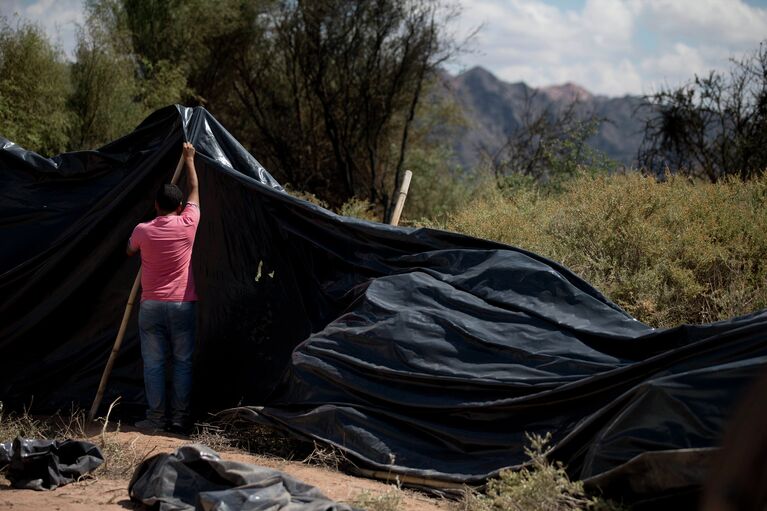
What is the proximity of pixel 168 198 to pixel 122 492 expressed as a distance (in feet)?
7.09

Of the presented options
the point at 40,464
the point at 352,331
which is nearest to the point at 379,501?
the point at 352,331

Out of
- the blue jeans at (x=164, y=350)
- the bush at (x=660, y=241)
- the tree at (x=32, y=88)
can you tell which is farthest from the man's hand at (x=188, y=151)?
the tree at (x=32, y=88)

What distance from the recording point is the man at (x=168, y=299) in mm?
5898

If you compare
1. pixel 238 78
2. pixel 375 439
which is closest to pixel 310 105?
pixel 238 78

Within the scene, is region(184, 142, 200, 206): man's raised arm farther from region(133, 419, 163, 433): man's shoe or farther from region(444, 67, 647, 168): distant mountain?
region(444, 67, 647, 168): distant mountain

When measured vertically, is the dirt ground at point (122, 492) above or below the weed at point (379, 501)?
below

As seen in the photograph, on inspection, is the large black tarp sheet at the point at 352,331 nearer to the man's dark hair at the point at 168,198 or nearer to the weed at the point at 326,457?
the weed at the point at 326,457

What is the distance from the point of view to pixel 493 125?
195 ft

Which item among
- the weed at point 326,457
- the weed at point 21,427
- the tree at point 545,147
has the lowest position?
the weed at point 21,427

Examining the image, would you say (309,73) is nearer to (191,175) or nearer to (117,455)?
(191,175)

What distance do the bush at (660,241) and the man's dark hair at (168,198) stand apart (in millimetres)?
3990

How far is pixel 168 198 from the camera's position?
591cm

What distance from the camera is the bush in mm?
7500

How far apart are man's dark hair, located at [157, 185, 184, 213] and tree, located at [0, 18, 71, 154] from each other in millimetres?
10413
